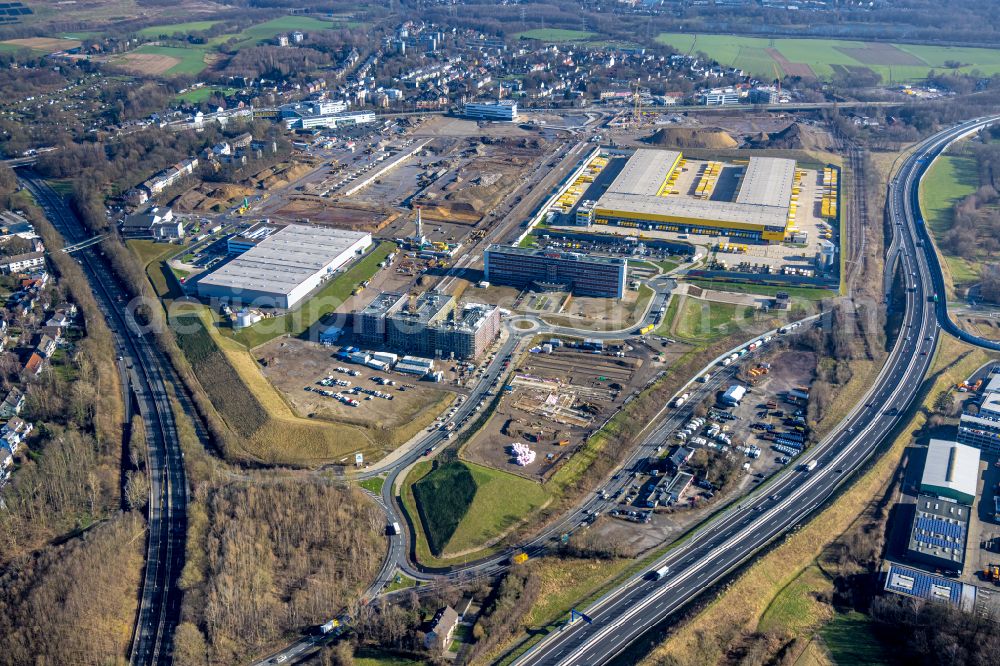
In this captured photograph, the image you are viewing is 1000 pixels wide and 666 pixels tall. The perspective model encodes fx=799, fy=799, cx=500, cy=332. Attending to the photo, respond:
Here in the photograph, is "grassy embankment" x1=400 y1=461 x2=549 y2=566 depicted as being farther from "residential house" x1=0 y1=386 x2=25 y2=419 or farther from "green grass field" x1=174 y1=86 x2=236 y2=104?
"green grass field" x1=174 y1=86 x2=236 y2=104

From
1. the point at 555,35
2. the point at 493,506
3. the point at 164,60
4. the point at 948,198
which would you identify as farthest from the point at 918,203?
the point at 164,60

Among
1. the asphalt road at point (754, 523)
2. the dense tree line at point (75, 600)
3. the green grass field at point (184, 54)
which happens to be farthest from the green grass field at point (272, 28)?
the asphalt road at point (754, 523)

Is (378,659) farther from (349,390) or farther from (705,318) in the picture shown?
(705,318)

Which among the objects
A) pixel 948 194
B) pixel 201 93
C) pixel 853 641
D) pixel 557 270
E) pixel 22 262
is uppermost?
pixel 201 93

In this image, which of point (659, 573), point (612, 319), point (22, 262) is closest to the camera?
point (659, 573)

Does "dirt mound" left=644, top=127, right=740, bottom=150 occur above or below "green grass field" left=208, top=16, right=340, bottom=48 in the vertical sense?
below

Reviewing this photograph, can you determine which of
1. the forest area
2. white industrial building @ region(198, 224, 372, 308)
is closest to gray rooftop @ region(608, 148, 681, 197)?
white industrial building @ region(198, 224, 372, 308)

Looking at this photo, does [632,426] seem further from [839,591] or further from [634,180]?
[634,180]
